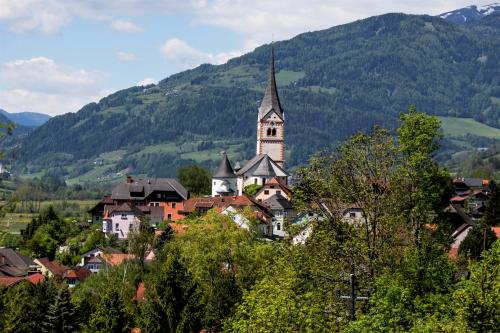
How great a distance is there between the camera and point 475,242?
69438 millimetres

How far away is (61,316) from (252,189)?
219 ft

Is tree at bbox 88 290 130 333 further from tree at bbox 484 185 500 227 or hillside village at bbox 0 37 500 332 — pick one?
tree at bbox 484 185 500 227

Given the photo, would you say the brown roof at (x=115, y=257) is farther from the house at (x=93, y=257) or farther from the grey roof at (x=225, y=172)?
the grey roof at (x=225, y=172)

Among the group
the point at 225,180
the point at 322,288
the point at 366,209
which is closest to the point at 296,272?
the point at 322,288

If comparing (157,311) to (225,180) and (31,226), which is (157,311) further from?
(225,180)

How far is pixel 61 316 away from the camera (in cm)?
5462

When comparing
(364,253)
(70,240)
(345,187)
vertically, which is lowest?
(70,240)

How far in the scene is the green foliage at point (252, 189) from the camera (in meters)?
119

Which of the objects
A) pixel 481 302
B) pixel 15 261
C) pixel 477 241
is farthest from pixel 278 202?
pixel 481 302

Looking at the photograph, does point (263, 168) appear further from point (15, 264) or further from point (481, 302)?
point (481, 302)

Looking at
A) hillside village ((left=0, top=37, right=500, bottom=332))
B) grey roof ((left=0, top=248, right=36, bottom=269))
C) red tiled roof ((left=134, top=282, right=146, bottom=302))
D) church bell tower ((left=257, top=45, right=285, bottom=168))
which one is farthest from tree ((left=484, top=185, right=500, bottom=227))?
church bell tower ((left=257, top=45, right=285, bottom=168))

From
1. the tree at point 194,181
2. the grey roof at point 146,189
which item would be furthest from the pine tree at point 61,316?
the tree at point 194,181

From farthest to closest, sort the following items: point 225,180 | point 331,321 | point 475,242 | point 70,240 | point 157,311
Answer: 1. point 225,180
2. point 70,240
3. point 475,242
4. point 157,311
5. point 331,321

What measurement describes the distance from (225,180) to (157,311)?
256 ft
